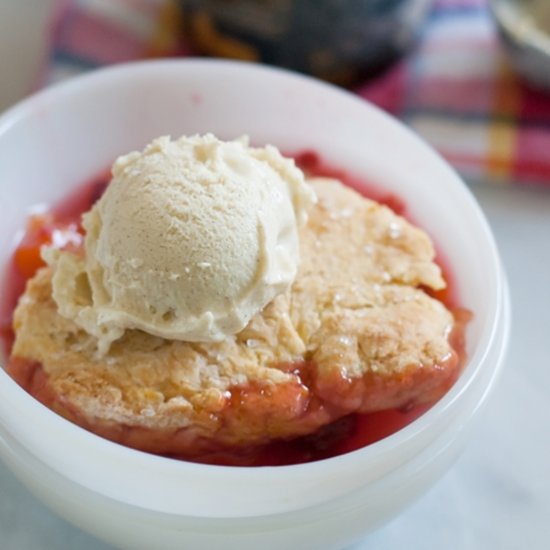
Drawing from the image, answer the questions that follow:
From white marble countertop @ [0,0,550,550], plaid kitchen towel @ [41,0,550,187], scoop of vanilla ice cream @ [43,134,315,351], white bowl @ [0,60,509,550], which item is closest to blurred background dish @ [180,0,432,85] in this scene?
plaid kitchen towel @ [41,0,550,187]

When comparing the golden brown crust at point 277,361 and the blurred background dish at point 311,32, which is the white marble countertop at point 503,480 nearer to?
the golden brown crust at point 277,361

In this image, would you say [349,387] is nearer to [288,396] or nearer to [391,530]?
[288,396]

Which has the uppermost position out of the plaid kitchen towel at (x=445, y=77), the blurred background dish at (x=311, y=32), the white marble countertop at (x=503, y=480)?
the blurred background dish at (x=311, y=32)

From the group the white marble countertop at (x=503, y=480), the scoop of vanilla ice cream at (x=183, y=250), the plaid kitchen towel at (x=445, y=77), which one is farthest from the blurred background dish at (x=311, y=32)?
the scoop of vanilla ice cream at (x=183, y=250)

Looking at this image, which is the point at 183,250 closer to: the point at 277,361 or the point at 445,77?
the point at 277,361

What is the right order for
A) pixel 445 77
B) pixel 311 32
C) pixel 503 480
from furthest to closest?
pixel 445 77, pixel 311 32, pixel 503 480

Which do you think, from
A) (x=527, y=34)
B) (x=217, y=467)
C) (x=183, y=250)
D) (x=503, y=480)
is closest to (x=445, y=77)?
(x=527, y=34)

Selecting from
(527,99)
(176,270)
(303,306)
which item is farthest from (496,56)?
(176,270)
